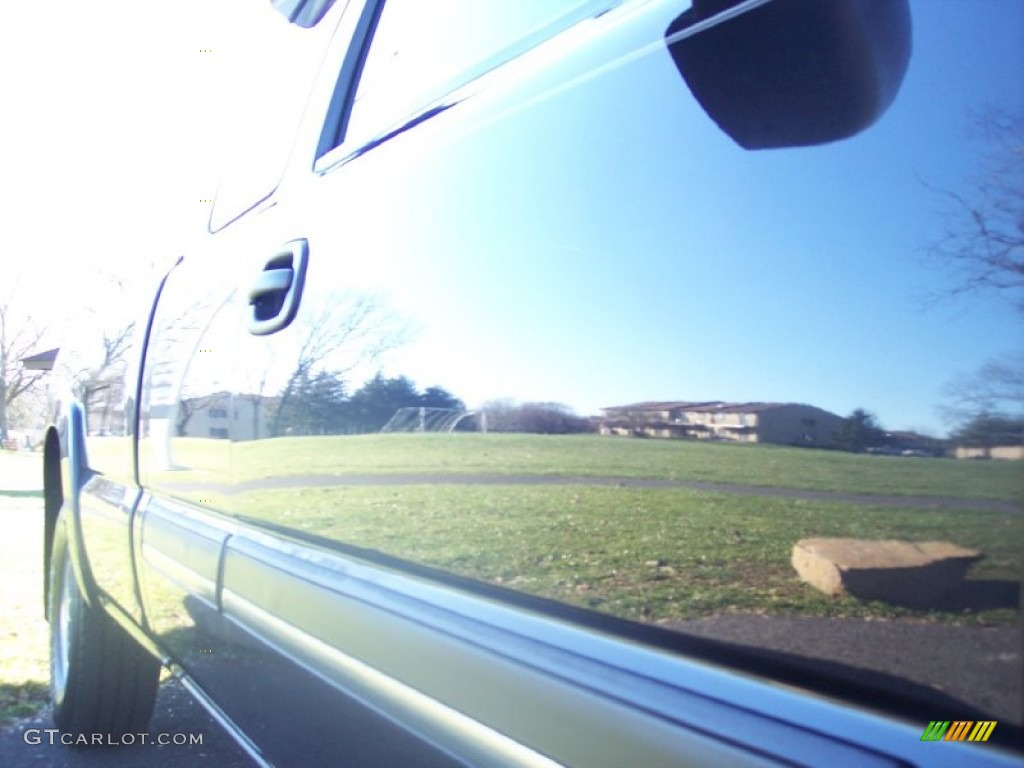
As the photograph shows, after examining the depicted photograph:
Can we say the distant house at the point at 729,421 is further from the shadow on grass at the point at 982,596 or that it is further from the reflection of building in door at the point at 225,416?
the reflection of building in door at the point at 225,416

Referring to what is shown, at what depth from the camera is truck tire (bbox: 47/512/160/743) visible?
3.75 metres

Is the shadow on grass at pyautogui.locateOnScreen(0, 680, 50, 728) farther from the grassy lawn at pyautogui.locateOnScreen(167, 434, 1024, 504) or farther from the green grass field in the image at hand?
the green grass field

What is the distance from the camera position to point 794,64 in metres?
1.15

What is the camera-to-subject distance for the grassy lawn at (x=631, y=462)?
0.98 m

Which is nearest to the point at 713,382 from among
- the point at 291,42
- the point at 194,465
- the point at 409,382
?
the point at 409,382

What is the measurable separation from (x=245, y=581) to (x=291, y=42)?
170 centimetres

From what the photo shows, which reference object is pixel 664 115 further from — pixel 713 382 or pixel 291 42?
pixel 291 42

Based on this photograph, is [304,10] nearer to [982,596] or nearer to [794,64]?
[794,64]

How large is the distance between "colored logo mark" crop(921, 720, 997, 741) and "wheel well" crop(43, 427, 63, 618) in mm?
4272

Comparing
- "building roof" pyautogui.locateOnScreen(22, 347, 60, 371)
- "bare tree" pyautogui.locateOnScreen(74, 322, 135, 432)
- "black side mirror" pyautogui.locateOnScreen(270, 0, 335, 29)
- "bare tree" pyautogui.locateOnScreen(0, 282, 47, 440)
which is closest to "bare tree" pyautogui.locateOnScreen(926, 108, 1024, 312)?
"black side mirror" pyautogui.locateOnScreen(270, 0, 335, 29)

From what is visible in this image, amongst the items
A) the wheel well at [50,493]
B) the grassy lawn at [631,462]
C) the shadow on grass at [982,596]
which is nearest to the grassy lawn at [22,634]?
the wheel well at [50,493]

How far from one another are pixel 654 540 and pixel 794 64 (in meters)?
0.61

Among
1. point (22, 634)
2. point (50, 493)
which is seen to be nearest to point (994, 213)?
point (50, 493)

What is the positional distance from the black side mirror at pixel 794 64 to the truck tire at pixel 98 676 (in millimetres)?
3245
